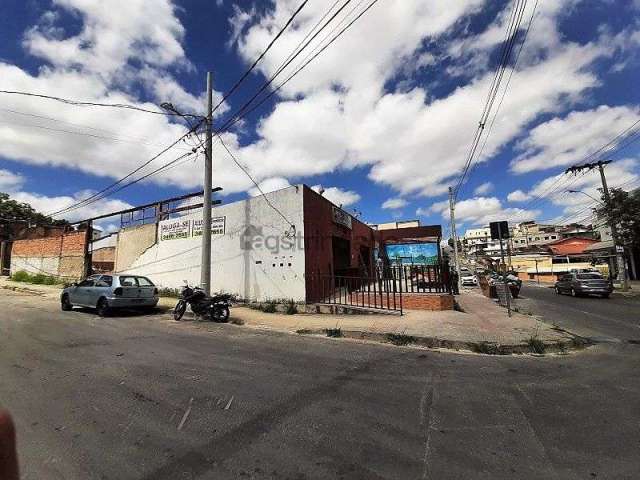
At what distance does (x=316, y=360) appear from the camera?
20.1ft

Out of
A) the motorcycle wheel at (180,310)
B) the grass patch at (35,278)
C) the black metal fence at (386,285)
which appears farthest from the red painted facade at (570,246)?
the grass patch at (35,278)

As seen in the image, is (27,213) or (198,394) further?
(27,213)

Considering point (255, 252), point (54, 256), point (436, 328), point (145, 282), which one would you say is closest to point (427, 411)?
point (436, 328)

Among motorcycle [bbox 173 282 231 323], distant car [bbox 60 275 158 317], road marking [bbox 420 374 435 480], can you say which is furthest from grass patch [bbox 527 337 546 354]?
distant car [bbox 60 275 158 317]

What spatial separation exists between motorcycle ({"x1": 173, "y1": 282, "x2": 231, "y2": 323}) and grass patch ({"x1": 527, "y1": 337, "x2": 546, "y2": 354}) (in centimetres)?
801

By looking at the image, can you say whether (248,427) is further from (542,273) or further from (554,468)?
(542,273)

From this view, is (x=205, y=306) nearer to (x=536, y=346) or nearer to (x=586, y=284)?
(x=536, y=346)

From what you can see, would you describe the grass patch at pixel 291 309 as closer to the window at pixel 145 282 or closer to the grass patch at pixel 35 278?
the window at pixel 145 282

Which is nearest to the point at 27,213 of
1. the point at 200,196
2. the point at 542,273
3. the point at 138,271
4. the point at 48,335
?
the point at 138,271

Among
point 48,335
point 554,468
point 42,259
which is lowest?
point 554,468

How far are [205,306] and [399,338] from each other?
6154 millimetres

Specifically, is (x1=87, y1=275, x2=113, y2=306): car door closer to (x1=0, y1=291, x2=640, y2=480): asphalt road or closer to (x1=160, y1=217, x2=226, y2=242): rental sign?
(x1=160, y1=217, x2=226, y2=242): rental sign

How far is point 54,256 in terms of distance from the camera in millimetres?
25422

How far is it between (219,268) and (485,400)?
12.8 meters
